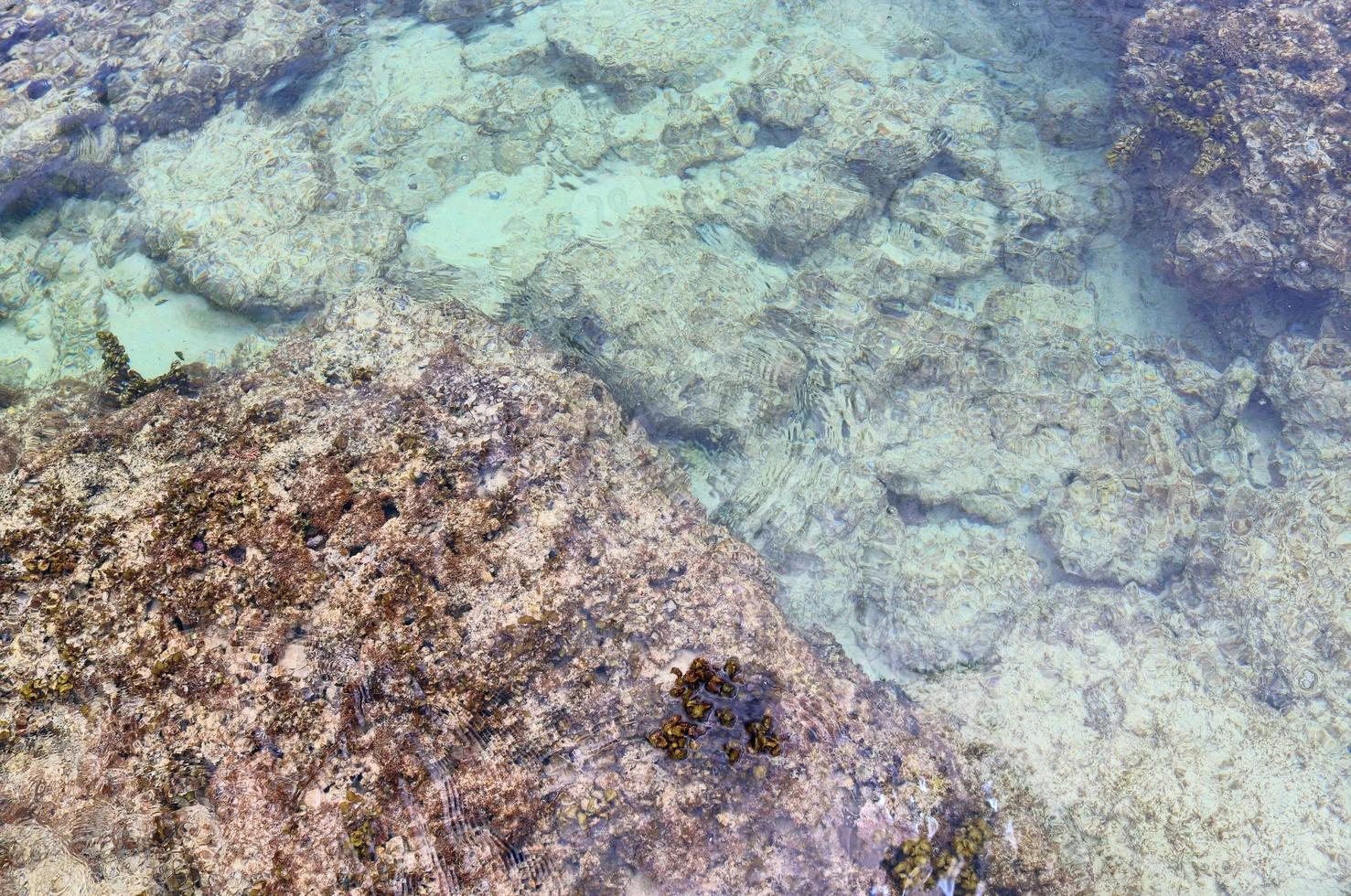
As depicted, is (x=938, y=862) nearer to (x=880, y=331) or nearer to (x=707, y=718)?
(x=707, y=718)

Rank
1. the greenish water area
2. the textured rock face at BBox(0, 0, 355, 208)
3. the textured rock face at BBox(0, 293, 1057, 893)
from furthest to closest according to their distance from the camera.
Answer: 1. the textured rock face at BBox(0, 0, 355, 208)
2. the greenish water area
3. the textured rock face at BBox(0, 293, 1057, 893)

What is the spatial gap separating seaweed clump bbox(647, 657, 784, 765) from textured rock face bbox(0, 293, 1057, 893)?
0.19ft

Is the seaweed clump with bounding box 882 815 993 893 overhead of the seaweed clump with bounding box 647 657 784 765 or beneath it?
beneath

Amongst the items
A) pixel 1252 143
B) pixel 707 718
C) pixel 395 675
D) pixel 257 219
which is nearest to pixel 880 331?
pixel 1252 143

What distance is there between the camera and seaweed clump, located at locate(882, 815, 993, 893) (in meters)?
3.42

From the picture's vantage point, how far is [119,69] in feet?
22.1

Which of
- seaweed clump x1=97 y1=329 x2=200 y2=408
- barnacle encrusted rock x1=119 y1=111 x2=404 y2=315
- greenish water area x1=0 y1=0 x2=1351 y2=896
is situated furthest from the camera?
barnacle encrusted rock x1=119 y1=111 x2=404 y2=315

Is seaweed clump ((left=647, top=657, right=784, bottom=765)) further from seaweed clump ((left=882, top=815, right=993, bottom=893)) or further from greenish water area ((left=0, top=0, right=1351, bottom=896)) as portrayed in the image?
greenish water area ((left=0, top=0, right=1351, bottom=896))

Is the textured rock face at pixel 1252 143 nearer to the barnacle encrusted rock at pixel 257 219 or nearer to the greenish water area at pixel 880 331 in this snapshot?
the greenish water area at pixel 880 331

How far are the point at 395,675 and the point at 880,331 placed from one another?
5.22 metres

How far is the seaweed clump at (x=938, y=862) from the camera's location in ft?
11.2

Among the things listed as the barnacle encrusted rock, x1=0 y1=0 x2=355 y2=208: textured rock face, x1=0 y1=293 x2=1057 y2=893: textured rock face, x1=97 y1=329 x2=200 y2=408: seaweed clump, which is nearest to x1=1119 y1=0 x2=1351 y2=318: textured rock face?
x1=0 y1=293 x2=1057 y2=893: textured rock face

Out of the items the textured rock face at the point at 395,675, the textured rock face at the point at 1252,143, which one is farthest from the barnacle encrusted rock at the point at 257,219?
the textured rock face at the point at 1252,143

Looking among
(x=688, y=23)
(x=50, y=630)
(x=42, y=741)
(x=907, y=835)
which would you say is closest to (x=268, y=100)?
(x=688, y=23)
